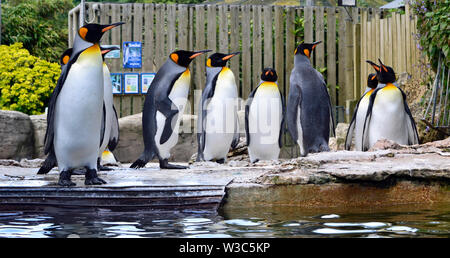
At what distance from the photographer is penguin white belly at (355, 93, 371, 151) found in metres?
7.44

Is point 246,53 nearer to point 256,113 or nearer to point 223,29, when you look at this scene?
point 223,29

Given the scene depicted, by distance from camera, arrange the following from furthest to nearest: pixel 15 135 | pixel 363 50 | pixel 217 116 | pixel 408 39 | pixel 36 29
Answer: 1. pixel 36 29
2. pixel 363 50
3. pixel 408 39
4. pixel 15 135
5. pixel 217 116

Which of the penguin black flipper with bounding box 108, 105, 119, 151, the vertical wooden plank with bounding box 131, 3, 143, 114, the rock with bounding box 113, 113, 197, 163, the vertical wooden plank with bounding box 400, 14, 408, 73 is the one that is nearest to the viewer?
the penguin black flipper with bounding box 108, 105, 119, 151

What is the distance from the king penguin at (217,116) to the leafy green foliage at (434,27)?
2762 millimetres

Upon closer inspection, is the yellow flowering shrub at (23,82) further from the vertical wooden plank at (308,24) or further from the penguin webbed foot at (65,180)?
the penguin webbed foot at (65,180)

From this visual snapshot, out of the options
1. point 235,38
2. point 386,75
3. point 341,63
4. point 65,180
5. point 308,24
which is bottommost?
point 65,180

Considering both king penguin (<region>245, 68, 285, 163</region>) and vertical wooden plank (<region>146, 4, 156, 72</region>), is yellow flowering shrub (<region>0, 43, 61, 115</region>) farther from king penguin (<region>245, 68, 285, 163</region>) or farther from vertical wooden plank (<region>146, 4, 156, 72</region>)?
A: king penguin (<region>245, 68, 285, 163</region>)

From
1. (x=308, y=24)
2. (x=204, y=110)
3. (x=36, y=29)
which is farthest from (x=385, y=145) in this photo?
(x=36, y=29)

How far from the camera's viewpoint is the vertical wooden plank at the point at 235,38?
1054cm

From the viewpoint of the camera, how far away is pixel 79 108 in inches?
180

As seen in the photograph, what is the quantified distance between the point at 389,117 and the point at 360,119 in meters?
0.63

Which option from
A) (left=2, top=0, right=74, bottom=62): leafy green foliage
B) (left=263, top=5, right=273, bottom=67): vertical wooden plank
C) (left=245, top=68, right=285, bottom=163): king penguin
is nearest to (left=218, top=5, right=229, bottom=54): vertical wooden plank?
(left=263, top=5, right=273, bottom=67): vertical wooden plank

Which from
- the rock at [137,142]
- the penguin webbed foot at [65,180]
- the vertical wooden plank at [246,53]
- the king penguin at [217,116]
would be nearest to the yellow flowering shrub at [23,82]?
the rock at [137,142]

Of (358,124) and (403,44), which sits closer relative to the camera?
(358,124)
